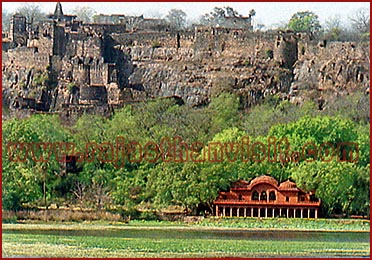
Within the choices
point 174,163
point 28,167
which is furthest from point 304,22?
point 28,167

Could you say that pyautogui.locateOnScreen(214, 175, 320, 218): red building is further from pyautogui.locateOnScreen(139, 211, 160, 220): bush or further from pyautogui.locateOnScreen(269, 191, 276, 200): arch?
pyautogui.locateOnScreen(139, 211, 160, 220): bush

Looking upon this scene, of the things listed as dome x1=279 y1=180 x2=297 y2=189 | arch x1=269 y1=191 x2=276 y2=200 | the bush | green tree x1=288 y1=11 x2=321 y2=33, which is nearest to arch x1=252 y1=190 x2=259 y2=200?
arch x1=269 y1=191 x2=276 y2=200

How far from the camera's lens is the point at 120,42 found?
64.1 m

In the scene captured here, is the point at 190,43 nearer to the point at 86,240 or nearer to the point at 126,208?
the point at 126,208

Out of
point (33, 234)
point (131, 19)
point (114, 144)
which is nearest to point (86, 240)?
point (33, 234)

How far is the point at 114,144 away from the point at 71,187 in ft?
11.1

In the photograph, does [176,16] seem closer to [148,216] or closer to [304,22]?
[304,22]

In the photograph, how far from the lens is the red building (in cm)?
4475

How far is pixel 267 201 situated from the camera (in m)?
45.1

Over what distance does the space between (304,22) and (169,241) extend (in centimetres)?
3495

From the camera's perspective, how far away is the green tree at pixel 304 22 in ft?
232

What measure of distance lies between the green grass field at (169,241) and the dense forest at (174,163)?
218 cm

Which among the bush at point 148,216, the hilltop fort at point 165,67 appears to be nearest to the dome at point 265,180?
the bush at point 148,216

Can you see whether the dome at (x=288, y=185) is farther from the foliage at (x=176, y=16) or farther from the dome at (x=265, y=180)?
the foliage at (x=176, y=16)
